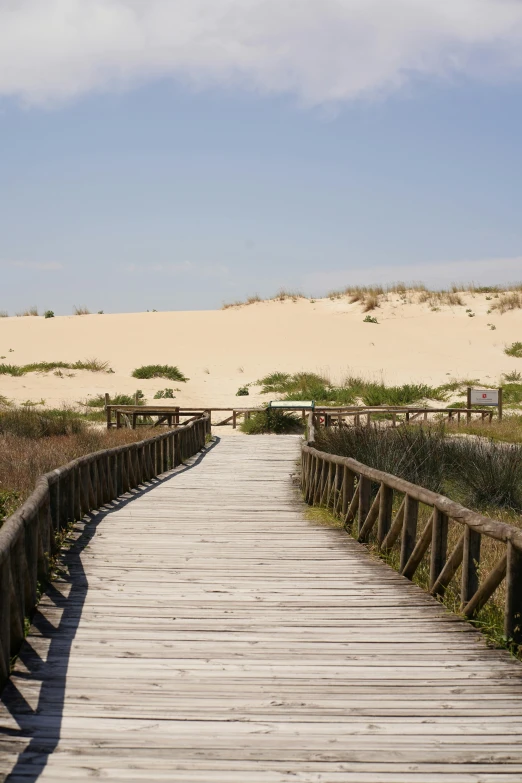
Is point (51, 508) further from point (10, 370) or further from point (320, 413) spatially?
point (10, 370)

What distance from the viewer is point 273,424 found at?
27531 mm

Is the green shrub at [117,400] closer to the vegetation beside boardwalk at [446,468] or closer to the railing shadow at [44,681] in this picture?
the vegetation beside boardwalk at [446,468]

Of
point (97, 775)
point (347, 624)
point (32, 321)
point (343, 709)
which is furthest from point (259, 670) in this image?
point (32, 321)

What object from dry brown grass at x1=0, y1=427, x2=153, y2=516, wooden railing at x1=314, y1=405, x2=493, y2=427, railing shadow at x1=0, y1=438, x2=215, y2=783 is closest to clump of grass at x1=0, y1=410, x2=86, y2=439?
dry brown grass at x1=0, y1=427, x2=153, y2=516

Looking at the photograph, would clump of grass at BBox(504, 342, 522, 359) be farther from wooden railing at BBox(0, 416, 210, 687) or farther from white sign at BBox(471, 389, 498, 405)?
wooden railing at BBox(0, 416, 210, 687)

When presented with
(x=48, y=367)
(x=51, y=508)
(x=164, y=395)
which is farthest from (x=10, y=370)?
(x=51, y=508)

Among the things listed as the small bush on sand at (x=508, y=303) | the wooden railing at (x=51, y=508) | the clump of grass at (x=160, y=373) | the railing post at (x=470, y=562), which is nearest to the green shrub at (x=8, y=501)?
the wooden railing at (x=51, y=508)

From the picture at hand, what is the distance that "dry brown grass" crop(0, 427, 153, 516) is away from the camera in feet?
40.5

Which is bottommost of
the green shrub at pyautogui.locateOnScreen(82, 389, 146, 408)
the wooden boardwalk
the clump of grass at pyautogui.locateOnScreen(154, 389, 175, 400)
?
the wooden boardwalk

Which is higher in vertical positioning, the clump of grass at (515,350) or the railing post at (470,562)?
the clump of grass at (515,350)

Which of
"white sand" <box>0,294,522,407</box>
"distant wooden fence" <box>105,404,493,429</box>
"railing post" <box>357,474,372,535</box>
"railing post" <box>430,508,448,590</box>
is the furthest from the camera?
"white sand" <box>0,294,522,407</box>

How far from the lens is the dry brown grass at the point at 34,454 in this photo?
485 inches

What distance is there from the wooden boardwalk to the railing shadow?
11mm

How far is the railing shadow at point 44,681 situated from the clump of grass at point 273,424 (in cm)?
1953
